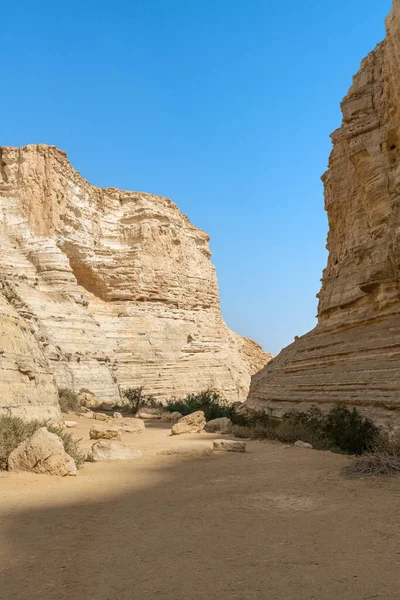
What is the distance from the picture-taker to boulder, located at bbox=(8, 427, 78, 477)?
5.24 metres

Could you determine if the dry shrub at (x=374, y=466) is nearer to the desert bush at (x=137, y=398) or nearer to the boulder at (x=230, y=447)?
the boulder at (x=230, y=447)

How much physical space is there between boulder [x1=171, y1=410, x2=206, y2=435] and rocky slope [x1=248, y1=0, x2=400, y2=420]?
193 centimetres

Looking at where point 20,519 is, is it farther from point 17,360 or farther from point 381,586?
point 17,360

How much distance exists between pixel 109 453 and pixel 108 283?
76.2 feet

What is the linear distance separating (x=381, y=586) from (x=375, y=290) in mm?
9923

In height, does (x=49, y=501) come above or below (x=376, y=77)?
below

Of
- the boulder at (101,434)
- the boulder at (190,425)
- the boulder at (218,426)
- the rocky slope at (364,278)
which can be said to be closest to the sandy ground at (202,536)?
the boulder at (101,434)

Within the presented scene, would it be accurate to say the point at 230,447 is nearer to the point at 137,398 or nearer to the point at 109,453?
the point at 109,453

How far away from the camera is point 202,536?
3.29 metres

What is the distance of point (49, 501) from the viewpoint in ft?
14.0

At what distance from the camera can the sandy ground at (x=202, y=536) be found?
2.43 meters

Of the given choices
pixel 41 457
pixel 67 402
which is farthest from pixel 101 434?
pixel 67 402

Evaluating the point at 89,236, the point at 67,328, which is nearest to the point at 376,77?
the point at 67,328

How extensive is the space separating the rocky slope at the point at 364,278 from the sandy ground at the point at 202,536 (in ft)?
12.3
